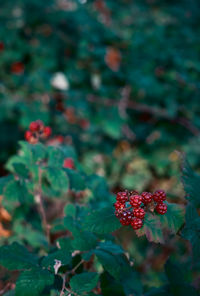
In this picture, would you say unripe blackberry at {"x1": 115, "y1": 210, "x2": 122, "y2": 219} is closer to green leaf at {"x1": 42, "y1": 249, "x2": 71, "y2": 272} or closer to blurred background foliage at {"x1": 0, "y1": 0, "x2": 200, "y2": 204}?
green leaf at {"x1": 42, "y1": 249, "x2": 71, "y2": 272}

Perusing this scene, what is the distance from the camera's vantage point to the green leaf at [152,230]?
68 cm

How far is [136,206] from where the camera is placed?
0.66 m

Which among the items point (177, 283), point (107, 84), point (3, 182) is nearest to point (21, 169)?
point (3, 182)

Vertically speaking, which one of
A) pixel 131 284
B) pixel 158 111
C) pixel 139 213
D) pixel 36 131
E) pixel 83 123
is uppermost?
pixel 139 213

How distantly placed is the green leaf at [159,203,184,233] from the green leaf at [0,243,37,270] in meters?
0.40

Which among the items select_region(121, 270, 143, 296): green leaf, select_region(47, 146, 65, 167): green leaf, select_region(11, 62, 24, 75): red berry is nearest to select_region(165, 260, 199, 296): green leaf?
select_region(121, 270, 143, 296): green leaf

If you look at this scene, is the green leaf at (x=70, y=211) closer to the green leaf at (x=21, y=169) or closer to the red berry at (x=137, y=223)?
the green leaf at (x=21, y=169)

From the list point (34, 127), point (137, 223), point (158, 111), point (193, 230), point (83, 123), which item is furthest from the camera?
point (83, 123)

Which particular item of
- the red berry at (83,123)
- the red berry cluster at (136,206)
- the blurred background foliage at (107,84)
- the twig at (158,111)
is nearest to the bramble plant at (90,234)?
the red berry cluster at (136,206)

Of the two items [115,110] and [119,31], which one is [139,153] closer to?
[115,110]

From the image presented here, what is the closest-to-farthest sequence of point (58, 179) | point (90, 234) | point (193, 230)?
point (193, 230) < point (90, 234) < point (58, 179)

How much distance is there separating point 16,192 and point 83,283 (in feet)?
1.54

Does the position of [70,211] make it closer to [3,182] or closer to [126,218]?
[3,182]

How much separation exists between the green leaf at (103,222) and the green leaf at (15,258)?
22 cm
